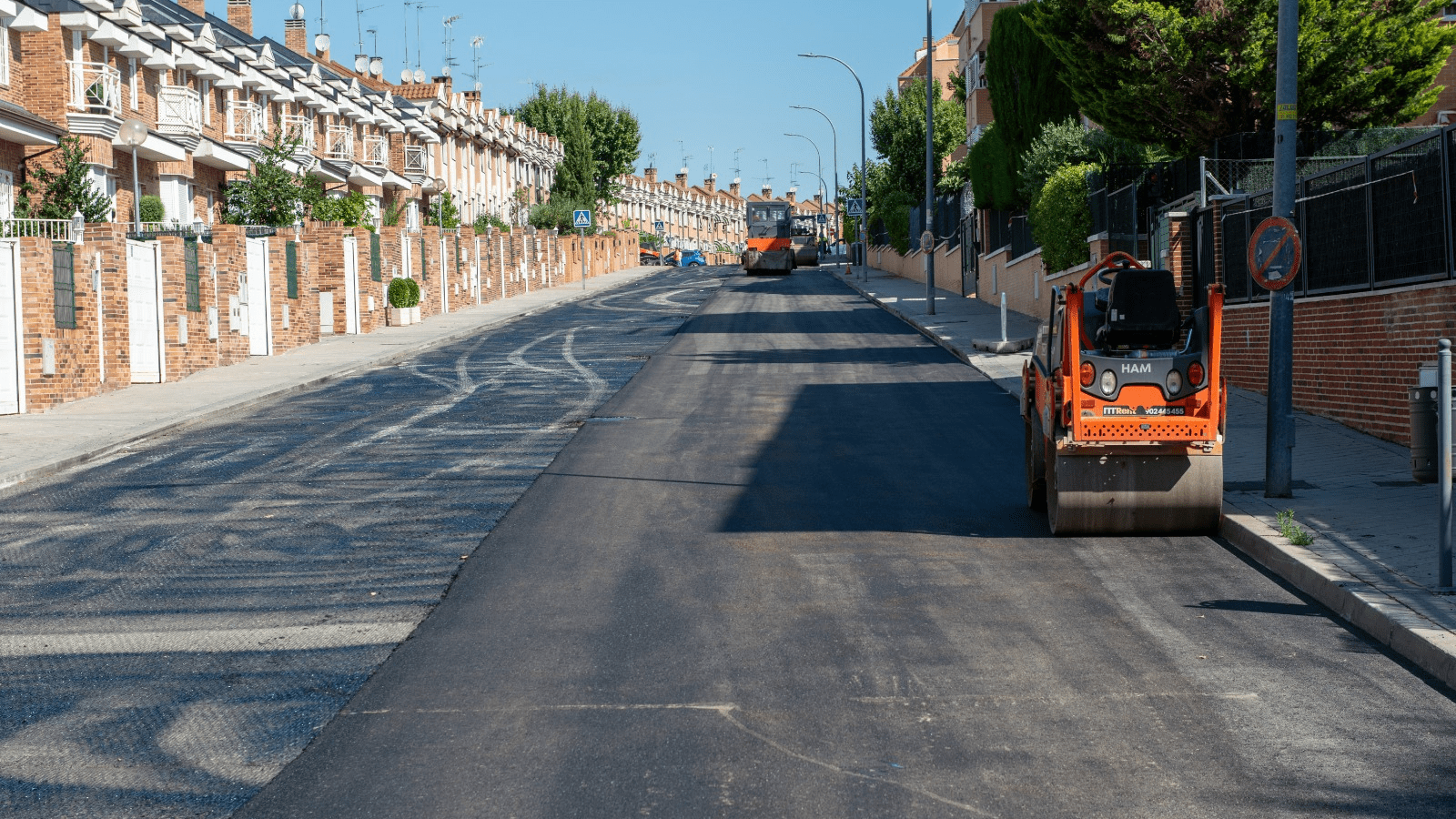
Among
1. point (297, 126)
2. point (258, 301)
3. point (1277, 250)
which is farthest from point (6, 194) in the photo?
point (1277, 250)

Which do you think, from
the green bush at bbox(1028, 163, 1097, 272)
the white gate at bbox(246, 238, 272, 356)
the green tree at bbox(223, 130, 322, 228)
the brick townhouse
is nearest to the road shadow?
the green bush at bbox(1028, 163, 1097, 272)

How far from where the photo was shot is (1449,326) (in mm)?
13242

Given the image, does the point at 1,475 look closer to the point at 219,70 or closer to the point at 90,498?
the point at 90,498

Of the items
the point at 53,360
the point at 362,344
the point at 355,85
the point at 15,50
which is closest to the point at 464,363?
the point at 362,344

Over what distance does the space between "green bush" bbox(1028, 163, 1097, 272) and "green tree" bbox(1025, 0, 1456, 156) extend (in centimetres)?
330

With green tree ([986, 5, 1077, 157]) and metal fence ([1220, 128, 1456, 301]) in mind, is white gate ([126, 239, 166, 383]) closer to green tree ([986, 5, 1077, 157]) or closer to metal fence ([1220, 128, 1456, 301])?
metal fence ([1220, 128, 1456, 301])

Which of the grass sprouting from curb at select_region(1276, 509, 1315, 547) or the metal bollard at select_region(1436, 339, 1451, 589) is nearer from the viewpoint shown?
the metal bollard at select_region(1436, 339, 1451, 589)

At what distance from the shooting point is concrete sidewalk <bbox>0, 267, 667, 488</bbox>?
1609 centimetres

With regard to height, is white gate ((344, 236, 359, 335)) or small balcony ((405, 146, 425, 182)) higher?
small balcony ((405, 146, 425, 182))

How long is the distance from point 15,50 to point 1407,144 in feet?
109

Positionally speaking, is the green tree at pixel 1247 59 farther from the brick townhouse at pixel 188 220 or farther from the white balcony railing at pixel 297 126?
the white balcony railing at pixel 297 126

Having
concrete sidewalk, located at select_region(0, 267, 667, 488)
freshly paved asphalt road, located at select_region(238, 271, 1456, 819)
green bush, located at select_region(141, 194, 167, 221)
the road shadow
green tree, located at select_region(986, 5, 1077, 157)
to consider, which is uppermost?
green tree, located at select_region(986, 5, 1077, 157)

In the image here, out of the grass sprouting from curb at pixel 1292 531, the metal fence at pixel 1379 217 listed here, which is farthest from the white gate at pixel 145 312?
the grass sprouting from curb at pixel 1292 531

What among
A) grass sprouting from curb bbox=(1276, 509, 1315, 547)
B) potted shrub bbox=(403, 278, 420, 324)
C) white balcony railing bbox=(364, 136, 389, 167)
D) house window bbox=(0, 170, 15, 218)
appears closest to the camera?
grass sprouting from curb bbox=(1276, 509, 1315, 547)
